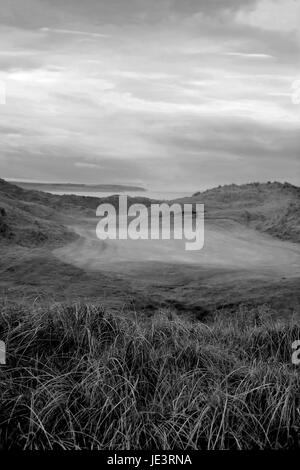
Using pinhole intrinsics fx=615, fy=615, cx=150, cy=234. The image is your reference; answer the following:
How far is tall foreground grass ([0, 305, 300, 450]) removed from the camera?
4.55 metres

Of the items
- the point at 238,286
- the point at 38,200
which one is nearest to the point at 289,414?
the point at 238,286

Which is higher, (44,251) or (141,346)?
(44,251)

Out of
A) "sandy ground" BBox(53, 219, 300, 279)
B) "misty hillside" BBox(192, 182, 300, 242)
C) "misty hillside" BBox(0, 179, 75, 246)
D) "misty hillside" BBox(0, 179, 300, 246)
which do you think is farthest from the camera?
"misty hillside" BBox(192, 182, 300, 242)

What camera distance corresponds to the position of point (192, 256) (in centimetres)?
1097

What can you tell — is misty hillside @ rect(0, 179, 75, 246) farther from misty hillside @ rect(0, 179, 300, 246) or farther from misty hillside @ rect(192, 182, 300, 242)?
misty hillside @ rect(192, 182, 300, 242)

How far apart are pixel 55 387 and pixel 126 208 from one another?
17.6 metres

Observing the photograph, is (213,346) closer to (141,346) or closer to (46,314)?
(141,346)

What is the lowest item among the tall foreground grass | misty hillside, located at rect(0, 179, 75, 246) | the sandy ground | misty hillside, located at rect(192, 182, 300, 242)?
the tall foreground grass

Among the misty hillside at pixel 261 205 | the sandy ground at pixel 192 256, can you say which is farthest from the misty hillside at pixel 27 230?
the misty hillside at pixel 261 205

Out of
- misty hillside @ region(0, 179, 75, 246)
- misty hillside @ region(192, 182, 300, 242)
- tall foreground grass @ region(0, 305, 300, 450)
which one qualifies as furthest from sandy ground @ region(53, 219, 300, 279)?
tall foreground grass @ region(0, 305, 300, 450)

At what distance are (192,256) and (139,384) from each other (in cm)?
578

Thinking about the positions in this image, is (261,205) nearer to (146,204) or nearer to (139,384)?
(146,204)

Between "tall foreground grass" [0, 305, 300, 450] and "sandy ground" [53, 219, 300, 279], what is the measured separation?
8.93 feet
